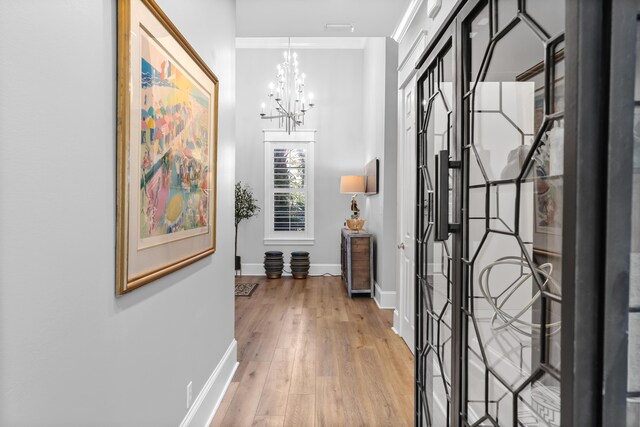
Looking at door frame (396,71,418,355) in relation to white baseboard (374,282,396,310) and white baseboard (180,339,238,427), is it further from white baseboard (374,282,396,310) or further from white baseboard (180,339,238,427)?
white baseboard (180,339,238,427)

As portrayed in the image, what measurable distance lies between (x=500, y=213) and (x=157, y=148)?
1207 millimetres

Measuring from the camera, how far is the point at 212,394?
222 cm

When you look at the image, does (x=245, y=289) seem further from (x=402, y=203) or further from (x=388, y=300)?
(x=402, y=203)

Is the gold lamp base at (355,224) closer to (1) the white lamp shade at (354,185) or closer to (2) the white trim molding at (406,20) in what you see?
(1) the white lamp shade at (354,185)

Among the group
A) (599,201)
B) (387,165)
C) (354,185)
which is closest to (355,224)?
(354,185)

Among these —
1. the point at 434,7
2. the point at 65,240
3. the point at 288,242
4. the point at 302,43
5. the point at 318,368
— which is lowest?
the point at 318,368

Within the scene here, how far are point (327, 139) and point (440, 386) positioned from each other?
540cm

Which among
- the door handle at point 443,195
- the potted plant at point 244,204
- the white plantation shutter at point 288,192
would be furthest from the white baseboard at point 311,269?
the door handle at point 443,195

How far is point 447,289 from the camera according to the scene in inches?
59.2

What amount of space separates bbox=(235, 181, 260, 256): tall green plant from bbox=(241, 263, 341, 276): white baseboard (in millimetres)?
873

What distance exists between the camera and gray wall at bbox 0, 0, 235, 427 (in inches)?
31.2

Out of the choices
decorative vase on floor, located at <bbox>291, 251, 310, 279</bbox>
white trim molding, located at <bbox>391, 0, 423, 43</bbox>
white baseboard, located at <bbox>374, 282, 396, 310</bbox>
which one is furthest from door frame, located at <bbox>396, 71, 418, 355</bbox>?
decorative vase on floor, located at <bbox>291, 251, 310, 279</bbox>

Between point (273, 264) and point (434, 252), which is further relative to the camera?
point (273, 264)

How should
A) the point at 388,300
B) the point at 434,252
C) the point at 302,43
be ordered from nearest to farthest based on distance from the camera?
the point at 434,252
the point at 388,300
the point at 302,43
